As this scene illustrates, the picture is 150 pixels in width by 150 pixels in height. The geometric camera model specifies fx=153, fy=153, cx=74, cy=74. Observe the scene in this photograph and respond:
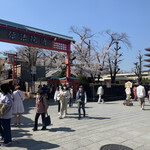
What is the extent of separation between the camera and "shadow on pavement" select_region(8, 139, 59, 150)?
412 cm

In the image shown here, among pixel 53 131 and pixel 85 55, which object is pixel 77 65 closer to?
pixel 85 55

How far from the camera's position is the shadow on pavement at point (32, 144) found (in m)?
4.12

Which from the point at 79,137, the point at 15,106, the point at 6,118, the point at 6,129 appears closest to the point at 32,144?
the point at 6,129

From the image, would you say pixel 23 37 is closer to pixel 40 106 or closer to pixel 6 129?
pixel 40 106

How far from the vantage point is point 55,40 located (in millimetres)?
15891

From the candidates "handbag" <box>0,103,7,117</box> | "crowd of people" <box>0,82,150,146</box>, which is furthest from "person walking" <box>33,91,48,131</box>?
"handbag" <box>0,103,7,117</box>

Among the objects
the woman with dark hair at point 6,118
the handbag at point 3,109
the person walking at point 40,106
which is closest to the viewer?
the handbag at point 3,109

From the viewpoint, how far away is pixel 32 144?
4324 millimetres

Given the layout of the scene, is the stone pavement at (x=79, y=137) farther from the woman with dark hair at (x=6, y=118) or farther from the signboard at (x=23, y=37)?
the signboard at (x=23, y=37)

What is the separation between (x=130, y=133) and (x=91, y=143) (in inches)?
68.7

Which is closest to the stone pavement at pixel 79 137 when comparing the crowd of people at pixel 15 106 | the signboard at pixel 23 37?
the crowd of people at pixel 15 106

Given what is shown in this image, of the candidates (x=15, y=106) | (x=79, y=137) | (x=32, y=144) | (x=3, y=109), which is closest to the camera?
(x=3, y=109)

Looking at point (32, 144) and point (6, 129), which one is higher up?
point (6, 129)

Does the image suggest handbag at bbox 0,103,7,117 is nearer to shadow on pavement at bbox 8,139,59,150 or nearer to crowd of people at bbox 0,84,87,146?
crowd of people at bbox 0,84,87,146
